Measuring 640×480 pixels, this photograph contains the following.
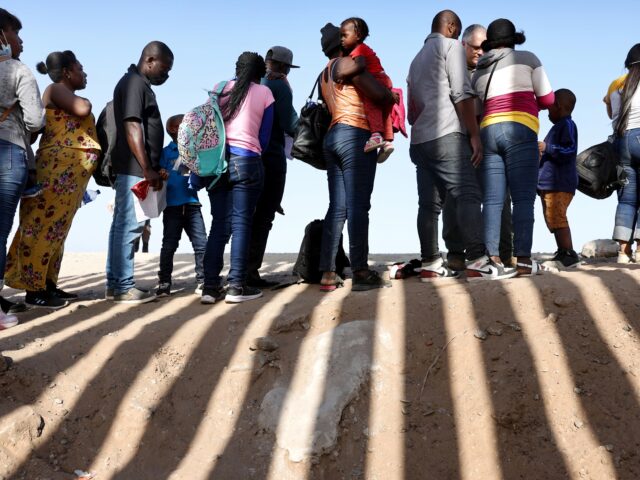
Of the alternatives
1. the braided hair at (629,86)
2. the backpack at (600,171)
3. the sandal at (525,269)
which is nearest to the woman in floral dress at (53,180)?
the sandal at (525,269)

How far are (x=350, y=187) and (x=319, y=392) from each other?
5.25ft

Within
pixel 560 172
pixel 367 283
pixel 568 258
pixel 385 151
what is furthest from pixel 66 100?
pixel 568 258

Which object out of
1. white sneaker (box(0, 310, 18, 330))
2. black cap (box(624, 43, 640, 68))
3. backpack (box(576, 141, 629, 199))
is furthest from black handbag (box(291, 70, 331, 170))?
black cap (box(624, 43, 640, 68))

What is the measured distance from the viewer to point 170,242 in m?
5.40

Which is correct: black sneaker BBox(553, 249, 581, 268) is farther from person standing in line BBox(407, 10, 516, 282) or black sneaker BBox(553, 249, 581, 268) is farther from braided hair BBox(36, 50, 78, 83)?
braided hair BBox(36, 50, 78, 83)

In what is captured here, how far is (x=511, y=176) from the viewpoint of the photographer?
4.43 metres

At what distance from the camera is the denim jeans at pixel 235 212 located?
4484 millimetres

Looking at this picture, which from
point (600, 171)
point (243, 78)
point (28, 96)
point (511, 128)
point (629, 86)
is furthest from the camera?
point (600, 171)

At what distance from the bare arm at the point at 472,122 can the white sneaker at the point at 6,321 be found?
3283mm

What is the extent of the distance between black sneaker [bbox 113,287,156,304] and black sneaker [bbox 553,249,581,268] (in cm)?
344

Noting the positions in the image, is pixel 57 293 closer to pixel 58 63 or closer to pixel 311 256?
pixel 58 63

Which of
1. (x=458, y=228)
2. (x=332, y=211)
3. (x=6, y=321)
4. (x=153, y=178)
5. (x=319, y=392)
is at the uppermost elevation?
(x=153, y=178)

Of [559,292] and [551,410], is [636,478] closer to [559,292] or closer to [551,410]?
[551,410]

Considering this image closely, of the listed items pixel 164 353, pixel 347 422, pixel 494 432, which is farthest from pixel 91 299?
pixel 494 432
